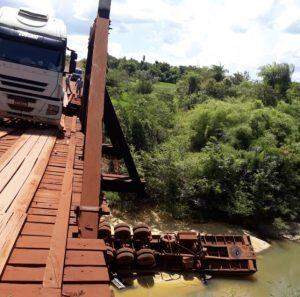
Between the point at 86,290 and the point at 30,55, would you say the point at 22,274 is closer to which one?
the point at 86,290

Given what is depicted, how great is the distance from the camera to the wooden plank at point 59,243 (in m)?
3.71

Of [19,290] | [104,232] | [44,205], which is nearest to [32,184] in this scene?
[44,205]

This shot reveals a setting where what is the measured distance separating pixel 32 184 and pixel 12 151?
246cm

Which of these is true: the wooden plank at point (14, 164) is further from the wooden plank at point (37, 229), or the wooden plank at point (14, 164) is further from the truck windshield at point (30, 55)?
the truck windshield at point (30, 55)

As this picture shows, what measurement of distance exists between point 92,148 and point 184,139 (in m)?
23.3

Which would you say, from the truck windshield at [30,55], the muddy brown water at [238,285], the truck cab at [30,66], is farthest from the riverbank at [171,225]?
the truck windshield at [30,55]

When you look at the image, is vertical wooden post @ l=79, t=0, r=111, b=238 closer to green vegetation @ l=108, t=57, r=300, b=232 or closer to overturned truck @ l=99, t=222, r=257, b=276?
overturned truck @ l=99, t=222, r=257, b=276

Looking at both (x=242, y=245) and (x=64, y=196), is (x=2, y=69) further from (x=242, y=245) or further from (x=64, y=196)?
(x=242, y=245)

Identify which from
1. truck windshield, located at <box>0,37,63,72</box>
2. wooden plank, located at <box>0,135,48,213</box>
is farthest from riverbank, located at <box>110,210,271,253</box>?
wooden plank, located at <box>0,135,48,213</box>

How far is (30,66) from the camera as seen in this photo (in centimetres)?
1232

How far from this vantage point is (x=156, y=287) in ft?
54.1

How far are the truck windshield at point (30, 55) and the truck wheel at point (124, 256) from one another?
7.30m

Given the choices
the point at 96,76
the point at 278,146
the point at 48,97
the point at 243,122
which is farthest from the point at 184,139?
the point at 96,76

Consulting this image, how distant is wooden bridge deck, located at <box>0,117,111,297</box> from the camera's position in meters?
3.69
